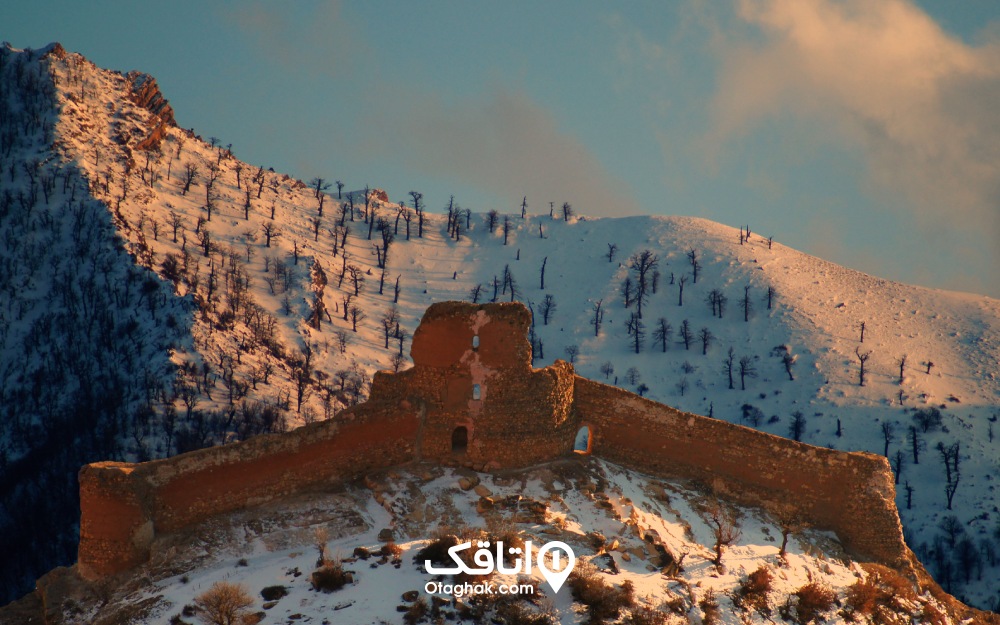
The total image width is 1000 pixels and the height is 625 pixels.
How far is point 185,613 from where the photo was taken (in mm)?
25531

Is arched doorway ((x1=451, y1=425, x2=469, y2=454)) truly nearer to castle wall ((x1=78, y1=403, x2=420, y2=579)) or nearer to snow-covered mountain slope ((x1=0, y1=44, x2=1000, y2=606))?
castle wall ((x1=78, y1=403, x2=420, y2=579))

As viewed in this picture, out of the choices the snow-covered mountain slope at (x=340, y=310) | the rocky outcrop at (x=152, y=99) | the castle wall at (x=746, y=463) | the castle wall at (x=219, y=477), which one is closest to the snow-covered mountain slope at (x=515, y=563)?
the castle wall at (x=219, y=477)

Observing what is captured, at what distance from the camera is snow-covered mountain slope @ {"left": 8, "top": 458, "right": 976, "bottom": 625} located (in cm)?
2545

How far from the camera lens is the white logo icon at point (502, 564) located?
1032 inches

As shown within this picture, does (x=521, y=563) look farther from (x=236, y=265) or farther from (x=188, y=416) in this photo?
(x=236, y=265)

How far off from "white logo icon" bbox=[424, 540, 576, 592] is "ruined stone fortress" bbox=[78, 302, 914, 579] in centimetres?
500

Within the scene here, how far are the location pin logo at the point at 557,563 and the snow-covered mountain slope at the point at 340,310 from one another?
226 feet

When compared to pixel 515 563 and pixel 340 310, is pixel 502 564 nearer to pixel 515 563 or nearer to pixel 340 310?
pixel 515 563

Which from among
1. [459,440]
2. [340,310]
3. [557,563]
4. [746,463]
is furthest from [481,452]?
[340,310]

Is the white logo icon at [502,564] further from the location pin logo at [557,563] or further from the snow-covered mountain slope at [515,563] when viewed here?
the snow-covered mountain slope at [515,563]

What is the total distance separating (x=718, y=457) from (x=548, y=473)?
218 inches

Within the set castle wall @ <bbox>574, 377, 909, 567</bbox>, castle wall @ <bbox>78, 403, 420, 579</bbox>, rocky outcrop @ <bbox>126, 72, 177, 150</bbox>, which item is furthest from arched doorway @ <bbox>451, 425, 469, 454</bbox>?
rocky outcrop @ <bbox>126, 72, 177, 150</bbox>

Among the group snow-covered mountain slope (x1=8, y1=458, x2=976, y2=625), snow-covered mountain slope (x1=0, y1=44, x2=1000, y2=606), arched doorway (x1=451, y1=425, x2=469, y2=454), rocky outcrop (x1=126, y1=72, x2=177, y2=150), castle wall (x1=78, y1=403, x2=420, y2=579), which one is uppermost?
rocky outcrop (x1=126, y1=72, x2=177, y2=150)

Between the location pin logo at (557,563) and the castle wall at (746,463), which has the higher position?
the castle wall at (746,463)
